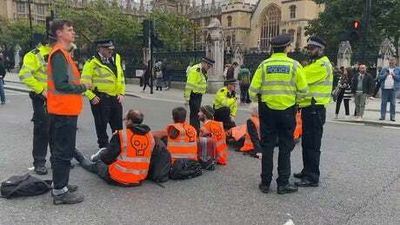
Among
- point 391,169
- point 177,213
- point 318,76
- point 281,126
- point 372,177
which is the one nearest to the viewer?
point 177,213

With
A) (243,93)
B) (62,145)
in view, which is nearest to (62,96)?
(62,145)

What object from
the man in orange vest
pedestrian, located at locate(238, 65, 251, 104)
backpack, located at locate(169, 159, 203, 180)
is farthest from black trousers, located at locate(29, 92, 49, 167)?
pedestrian, located at locate(238, 65, 251, 104)

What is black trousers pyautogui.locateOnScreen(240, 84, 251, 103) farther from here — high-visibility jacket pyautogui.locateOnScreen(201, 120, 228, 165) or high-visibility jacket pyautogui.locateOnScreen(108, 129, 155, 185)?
high-visibility jacket pyautogui.locateOnScreen(108, 129, 155, 185)

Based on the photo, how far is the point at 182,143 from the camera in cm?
630

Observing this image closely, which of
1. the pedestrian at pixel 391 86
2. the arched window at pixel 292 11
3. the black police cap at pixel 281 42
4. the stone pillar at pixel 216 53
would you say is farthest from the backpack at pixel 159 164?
the arched window at pixel 292 11

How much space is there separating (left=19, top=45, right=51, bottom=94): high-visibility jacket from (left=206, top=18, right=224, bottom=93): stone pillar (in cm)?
1630

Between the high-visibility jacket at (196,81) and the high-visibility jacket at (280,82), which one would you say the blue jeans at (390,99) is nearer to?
the high-visibility jacket at (196,81)

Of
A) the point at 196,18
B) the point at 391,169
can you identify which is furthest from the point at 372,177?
the point at 196,18

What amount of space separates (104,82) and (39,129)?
4.34 ft

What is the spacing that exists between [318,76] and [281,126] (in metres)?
0.99

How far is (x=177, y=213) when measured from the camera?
478cm

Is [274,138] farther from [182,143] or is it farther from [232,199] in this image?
[182,143]

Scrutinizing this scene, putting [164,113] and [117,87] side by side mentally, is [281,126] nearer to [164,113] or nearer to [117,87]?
[117,87]

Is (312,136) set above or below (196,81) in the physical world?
below
